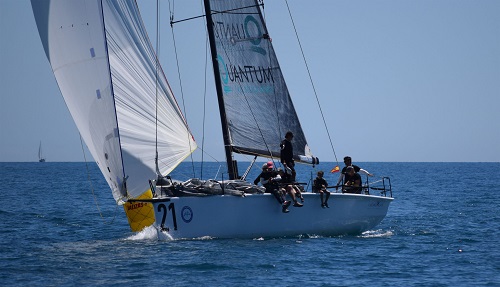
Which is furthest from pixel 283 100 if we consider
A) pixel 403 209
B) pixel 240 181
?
pixel 403 209

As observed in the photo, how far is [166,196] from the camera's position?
69.1ft

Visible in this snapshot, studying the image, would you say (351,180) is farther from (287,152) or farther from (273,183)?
(273,183)

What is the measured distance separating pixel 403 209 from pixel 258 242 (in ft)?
51.6

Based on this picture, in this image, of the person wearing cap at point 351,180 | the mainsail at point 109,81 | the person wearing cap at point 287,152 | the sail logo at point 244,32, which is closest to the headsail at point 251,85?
the sail logo at point 244,32

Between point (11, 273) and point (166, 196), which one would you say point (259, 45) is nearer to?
point (166, 196)

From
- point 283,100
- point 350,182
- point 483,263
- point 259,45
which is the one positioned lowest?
point 483,263

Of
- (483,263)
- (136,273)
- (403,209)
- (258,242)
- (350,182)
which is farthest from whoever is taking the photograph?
(403,209)

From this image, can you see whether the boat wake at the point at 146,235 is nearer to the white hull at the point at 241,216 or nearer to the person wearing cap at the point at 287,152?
the white hull at the point at 241,216

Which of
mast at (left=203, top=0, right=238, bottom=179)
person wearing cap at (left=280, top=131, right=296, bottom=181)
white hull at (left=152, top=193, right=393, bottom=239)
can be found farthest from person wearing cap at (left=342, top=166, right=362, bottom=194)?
mast at (left=203, top=0, right=238, bottom=179)

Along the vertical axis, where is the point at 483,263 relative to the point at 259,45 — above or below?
below

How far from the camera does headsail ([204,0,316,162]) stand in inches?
895

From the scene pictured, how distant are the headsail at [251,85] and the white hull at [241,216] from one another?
2.25 meters

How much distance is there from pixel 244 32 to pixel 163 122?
11.5ft

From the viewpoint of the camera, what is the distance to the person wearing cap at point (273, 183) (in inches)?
820
